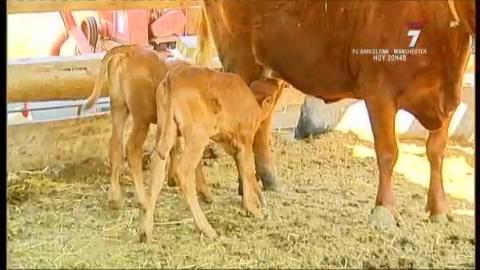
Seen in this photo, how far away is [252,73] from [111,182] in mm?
281

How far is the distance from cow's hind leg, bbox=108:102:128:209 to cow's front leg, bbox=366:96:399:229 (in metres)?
0.38

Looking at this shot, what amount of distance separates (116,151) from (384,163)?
0.42 meters

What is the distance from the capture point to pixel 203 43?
1396 millimetres

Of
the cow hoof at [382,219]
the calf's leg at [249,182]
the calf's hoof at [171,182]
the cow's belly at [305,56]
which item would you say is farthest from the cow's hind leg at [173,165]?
the cow hoof at [382,219]

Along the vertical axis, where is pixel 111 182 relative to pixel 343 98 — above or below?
below

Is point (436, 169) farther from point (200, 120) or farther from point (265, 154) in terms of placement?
point (200, 120)

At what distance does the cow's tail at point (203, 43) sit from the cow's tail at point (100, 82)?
0.14m

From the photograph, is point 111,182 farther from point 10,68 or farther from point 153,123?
point 10,68

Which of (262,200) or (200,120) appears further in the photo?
(262,200)

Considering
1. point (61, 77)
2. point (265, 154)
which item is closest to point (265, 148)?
point (265, 154)

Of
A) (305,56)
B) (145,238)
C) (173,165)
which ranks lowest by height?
(145,238)

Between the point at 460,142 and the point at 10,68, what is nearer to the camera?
the point at 10,68

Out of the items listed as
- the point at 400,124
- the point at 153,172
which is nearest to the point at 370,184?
the point at 400,124

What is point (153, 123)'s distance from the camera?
1.34m
